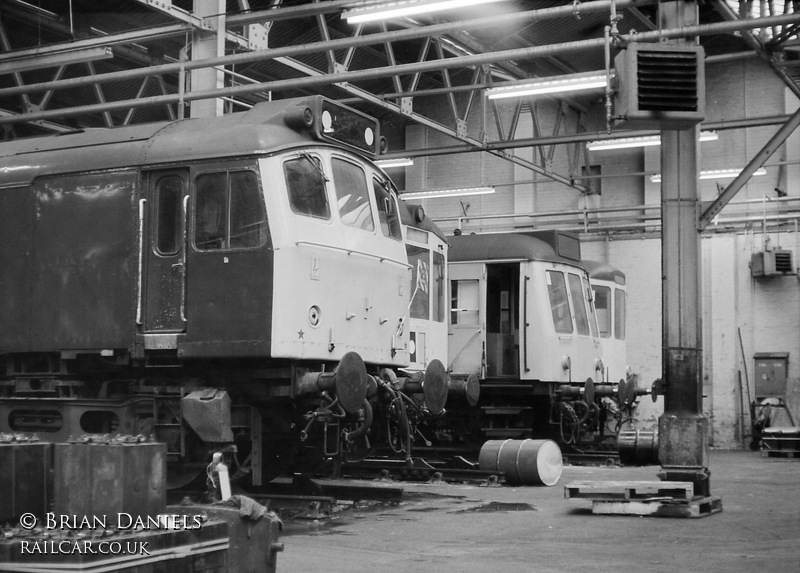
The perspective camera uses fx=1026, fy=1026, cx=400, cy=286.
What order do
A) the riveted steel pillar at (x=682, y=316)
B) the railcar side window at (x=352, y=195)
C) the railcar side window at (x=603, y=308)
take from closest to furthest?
the railcar side window at (x=352, y=195) < the riveted steel pillar at (x=682, y=316) < the railcar side window at (x=603, y=308)

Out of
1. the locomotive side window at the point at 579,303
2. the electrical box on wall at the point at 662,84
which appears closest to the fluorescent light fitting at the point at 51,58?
the electrical box on wall at the point at 662,84

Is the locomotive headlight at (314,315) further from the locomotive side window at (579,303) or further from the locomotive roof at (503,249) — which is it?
the locomotive side window at (579,303)

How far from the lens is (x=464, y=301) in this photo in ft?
56.2

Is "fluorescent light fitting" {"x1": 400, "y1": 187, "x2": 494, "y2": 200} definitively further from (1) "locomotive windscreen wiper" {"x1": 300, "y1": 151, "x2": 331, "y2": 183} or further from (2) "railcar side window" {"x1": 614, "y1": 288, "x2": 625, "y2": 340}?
(1) "locomotive windscreen wiper" {"x1": 300, "y1": 151, "x2": 331, "y2": 183}

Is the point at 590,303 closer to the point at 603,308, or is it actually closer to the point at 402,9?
the point at 603,308

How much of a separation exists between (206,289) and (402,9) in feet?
14.9

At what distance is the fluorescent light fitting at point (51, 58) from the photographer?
45.0 ft

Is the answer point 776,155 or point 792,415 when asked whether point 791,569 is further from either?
point 776,155

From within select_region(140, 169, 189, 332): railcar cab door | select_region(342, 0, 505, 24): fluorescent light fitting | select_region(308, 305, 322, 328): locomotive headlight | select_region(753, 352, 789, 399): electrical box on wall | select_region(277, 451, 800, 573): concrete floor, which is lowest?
select_region(277, 451, 800, 573): concrete floor

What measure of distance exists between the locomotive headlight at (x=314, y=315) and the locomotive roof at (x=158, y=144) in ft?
4.77

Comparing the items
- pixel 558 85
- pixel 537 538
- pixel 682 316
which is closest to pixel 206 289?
pixel 537 538

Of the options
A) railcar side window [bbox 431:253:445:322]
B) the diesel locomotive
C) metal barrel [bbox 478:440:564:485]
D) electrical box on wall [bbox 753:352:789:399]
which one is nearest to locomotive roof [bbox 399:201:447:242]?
railcar side window [bbox 431:253:445:322]

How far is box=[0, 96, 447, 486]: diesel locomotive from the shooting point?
895 centimetres

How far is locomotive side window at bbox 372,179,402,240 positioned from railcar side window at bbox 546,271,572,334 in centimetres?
662
